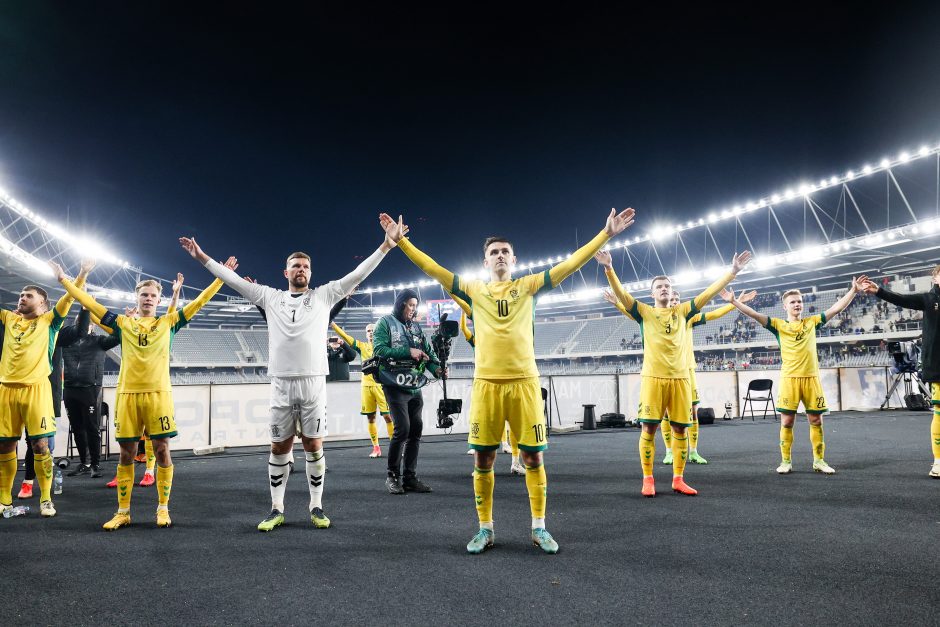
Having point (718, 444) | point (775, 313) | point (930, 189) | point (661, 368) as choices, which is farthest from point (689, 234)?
point (661, 368)

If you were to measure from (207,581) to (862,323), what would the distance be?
38.9 meters

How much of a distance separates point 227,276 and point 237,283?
10 centimetres

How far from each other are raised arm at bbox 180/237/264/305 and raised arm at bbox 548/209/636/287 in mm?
2503

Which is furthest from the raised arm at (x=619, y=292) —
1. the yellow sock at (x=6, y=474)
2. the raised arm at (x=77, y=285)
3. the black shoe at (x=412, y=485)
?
the yellow sock at (x=6, y=474)

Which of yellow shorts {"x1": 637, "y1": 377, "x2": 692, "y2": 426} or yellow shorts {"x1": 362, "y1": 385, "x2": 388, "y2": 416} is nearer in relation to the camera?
yellow shorts {"x1": 637, "y1": 377, "x2": 692, "y2": 426}

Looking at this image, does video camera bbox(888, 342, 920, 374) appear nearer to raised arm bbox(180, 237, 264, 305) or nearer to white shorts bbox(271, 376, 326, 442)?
white shorts bbox(271, 376, 326, 442)

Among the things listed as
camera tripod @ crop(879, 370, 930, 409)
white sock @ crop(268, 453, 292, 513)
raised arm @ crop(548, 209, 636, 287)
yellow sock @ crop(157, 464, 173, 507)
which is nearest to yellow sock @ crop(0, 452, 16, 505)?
yellow sock @ crop(157, 464, 173, 507)

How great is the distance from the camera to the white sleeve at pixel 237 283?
4355 mm

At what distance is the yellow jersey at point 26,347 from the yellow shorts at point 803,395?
25.8 ft

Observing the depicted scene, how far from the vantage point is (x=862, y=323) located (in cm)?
3228

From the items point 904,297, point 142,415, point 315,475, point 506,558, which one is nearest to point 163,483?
point 142,415

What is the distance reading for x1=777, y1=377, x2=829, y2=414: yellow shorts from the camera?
6.31 metres

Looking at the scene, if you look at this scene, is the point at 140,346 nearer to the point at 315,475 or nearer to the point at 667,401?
the point at 315,475

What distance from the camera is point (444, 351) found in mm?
5938
